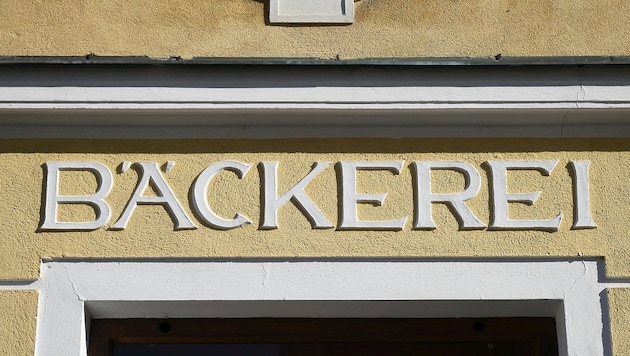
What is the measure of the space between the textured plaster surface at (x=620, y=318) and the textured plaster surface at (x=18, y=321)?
252 centimetres

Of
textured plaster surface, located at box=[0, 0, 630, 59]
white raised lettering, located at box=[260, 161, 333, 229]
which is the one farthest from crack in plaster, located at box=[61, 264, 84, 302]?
textured plaster surface, located at box=[0, 0, 630, 59]

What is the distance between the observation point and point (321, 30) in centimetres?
679

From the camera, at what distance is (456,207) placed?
6.45 metres

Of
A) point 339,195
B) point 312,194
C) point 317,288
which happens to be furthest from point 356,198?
point 317,288

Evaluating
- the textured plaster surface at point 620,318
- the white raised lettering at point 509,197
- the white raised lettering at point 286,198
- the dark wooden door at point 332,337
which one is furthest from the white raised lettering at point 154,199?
the textured plaster surface at point 620,318

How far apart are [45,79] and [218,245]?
1.07 meters

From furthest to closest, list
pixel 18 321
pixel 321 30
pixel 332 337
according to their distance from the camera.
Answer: pixel 321 30 < pixel 332 337 < pixel 18 321

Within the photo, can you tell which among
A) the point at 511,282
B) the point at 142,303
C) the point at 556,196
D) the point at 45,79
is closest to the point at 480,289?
the point at 511,282

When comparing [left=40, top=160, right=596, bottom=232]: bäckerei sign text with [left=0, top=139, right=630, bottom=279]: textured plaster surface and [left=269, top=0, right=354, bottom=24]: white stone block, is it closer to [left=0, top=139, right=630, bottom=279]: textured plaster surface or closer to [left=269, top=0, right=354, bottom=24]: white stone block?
[left=0, top=139, right=630, bottom=279]: textured plaster surface

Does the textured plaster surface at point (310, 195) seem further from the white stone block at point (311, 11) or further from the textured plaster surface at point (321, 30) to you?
the white stone block at point (311, 11)

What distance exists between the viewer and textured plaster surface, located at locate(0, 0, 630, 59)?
6.73 metres

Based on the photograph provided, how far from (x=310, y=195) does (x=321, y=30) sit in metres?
0.84

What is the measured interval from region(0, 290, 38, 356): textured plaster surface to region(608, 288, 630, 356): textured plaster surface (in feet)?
8.28

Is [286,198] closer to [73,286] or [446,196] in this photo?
[446,196]
